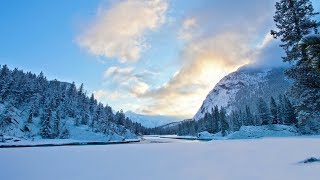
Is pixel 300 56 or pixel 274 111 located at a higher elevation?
pixel 274 111

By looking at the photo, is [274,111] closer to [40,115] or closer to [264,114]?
[264,114]

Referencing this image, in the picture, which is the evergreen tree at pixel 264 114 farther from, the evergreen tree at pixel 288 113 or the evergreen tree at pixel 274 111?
the evergreen tree at pixel 288 113

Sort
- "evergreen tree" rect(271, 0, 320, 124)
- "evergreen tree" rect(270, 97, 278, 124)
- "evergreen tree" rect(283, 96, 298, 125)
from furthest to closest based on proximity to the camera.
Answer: "evergreen tree" rect(270, 97, 278, 124)
"evergreen tree" rect(283, 96, 298, 125)
"evergreen tree" rect(271, 0, 320, 124)

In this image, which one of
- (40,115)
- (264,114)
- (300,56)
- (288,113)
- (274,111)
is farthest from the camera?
(40,115)

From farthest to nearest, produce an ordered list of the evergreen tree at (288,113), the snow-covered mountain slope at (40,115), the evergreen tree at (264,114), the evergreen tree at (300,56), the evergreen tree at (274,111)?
the evergreen tree at (274,111) → the evergreen tree at (264,114) → the evergreen tree at (288,113) → the snow-covered mountain slope at (40,115) → the evergreen tree at (300,56)

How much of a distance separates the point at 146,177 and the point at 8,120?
338ft

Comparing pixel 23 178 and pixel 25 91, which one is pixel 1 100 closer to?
pixel 25 91

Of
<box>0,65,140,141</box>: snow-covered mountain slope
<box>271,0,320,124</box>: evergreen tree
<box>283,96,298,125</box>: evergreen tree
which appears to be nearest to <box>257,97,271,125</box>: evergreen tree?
<box>283,96,298,125</box>: evergreen tree

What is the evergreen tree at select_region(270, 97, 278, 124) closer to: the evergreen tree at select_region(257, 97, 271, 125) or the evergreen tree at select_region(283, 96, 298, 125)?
the evergreen tree at select_region(257, 97, 271, 125)

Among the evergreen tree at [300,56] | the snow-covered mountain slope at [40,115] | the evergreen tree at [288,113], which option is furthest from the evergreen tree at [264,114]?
the evergreen tree at [300,56]

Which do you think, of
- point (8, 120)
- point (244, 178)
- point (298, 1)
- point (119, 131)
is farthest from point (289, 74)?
point (119, 131)

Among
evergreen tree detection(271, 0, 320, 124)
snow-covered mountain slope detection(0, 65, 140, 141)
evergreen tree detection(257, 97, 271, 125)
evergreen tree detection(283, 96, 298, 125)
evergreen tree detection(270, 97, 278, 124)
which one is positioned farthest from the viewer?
Answer: evergreen tree detection(270, 97, 278, 124)

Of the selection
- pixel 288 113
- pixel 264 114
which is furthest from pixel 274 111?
pixel 288 113

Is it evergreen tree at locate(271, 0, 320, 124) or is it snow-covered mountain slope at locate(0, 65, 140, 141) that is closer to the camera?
evergreen tree at locate(271, 0, 320, 124)
